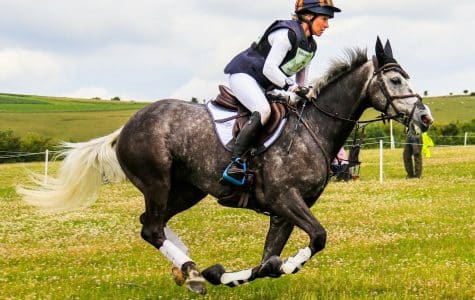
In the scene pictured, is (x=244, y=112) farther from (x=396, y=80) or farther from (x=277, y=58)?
(x=396, y=80)

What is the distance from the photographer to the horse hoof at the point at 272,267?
720 cm

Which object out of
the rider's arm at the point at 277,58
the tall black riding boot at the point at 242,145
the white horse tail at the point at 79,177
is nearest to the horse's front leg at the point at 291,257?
the tall black riding boot at the point at 242,145

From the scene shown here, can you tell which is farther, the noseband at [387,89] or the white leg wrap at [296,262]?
the noseband at [387,89]

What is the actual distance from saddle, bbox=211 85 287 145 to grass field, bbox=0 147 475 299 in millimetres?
1895

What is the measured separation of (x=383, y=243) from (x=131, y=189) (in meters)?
17.3

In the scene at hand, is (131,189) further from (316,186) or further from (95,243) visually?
(316,186)

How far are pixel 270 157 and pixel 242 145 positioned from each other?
0.34 meters

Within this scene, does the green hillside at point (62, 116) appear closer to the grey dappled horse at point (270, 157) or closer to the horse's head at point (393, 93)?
the grey dappled horse at point (270, 157)

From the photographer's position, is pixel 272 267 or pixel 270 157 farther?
pixel 270 157

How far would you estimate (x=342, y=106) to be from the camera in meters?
7.80

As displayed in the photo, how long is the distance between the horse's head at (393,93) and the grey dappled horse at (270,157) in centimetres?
1

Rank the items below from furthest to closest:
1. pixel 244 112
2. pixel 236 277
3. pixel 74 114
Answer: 1. pixel 74 114
2. pixel 244 112
3. pixel 236 277

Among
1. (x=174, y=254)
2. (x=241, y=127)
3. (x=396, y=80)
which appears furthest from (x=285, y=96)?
(x=174, y=254)

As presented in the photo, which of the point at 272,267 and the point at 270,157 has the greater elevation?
the point at 270,157
